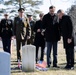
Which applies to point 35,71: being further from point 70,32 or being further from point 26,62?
point 70,32

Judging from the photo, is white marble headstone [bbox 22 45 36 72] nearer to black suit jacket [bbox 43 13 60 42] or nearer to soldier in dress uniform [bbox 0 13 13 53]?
black suit jacket [bbox 43 13 60 42]

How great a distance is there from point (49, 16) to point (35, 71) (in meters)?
2.05

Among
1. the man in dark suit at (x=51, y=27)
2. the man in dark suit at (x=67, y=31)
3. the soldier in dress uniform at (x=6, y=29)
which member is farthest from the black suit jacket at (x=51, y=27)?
the soldier in dress uniform at (x=6, y=29)

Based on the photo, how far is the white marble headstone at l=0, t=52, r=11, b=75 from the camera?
5.33m

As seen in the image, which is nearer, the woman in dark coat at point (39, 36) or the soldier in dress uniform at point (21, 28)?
the soldier in dress uniform at point (21, 28)

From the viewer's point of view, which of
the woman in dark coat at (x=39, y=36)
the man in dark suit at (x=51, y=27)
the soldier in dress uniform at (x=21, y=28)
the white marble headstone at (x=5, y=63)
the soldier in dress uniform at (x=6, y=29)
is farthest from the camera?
the woman in dark coat at (x=39, y=36)

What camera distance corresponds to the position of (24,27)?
10648 millimetres

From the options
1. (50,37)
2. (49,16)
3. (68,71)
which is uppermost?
(49,16)

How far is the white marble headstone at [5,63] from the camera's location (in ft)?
17.5

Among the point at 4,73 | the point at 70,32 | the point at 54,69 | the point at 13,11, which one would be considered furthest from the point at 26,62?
the point at 13,11

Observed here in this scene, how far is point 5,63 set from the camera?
5.34m

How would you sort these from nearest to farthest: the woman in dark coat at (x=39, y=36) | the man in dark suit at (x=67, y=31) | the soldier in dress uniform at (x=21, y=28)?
the man in dark suit at (x=67, y=31)
the soldier in dress uniform at (x=21, y=28)
the woman in dark coat at (x=39, y=36)

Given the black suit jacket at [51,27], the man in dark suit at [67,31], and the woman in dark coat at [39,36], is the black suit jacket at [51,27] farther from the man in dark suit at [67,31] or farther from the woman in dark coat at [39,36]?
the woman in dark coat at [39,36]

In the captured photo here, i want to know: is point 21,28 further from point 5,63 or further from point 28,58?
point 5,63
